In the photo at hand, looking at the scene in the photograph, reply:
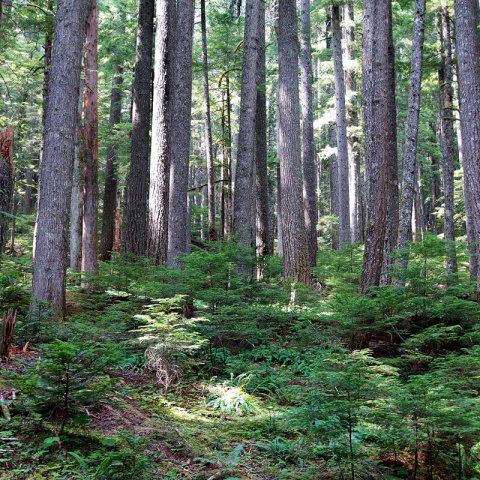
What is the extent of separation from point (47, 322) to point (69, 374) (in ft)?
12.1

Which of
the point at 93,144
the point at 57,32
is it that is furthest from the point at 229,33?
the point at 57,32

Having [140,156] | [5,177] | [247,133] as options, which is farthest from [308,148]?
[5,177]

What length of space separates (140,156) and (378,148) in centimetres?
628

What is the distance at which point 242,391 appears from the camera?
19.3ft

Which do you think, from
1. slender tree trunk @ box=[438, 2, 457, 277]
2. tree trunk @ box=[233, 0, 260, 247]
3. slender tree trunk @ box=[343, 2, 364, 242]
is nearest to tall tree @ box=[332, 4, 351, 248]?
slender tree trunk @ box=[343, 2, 364, 242]

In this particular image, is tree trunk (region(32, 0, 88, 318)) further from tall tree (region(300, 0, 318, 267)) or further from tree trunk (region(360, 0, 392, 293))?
tall tree (region(300, 0, 318, 267))

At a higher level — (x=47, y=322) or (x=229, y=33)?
(x=229, y=33)

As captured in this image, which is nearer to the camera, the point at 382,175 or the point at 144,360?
the point at 144,360

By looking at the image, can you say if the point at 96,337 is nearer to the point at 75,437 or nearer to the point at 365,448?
the point at 75,437

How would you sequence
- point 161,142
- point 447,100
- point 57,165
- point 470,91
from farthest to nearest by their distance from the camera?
point 447,100
point 161,142
point 470,91
point 57,165

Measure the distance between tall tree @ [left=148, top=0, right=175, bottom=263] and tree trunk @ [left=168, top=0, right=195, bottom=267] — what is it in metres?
0.34

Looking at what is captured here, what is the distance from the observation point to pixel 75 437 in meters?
3.50

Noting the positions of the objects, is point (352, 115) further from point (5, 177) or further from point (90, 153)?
point (5, 177)

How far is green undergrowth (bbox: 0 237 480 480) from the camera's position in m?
3.39
